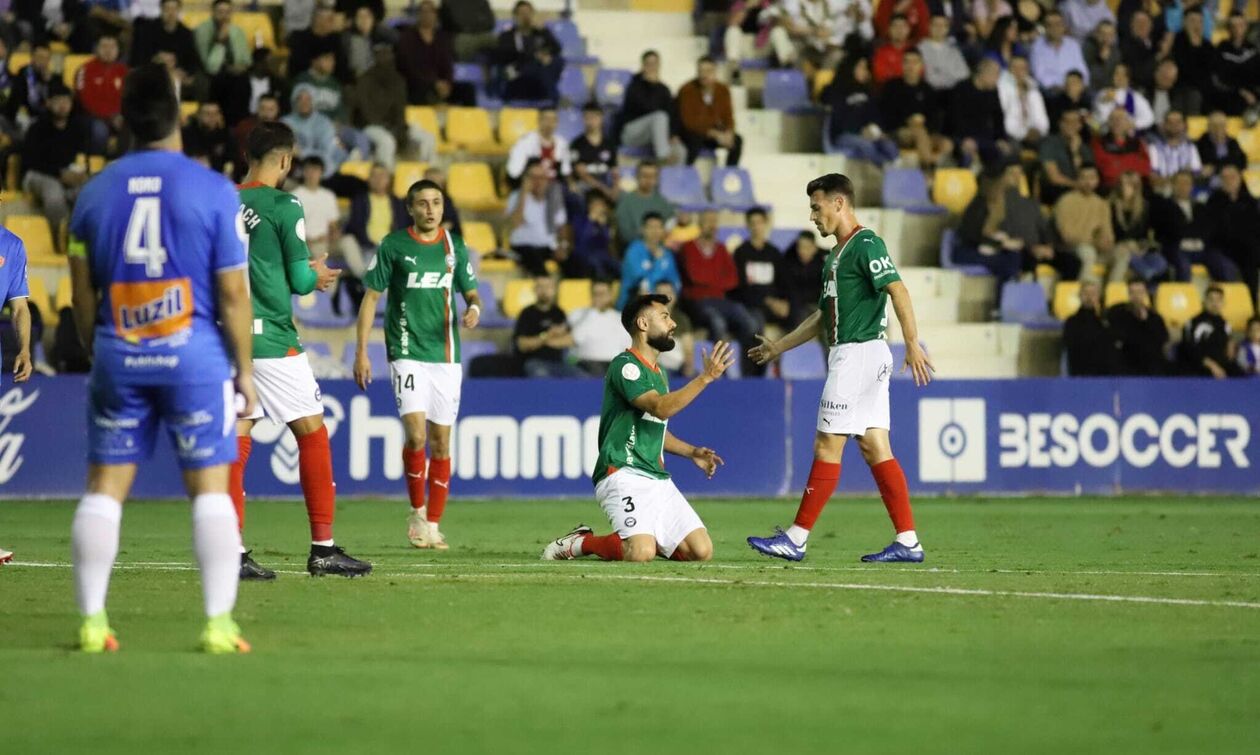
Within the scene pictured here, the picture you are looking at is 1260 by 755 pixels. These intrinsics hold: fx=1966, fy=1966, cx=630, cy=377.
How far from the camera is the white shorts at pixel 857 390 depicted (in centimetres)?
1198

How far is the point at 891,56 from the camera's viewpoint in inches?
1018

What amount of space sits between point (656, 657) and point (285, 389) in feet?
13.3

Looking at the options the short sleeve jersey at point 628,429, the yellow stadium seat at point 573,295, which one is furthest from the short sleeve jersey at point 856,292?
the yellow stadium seat at point 573,295

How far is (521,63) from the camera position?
2441cm

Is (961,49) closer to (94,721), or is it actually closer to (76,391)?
(76,391)

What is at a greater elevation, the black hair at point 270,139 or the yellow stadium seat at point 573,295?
the black hair at point 270,139

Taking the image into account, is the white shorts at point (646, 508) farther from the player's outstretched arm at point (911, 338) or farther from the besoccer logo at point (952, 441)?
the besoccer logo at point (952, 441)

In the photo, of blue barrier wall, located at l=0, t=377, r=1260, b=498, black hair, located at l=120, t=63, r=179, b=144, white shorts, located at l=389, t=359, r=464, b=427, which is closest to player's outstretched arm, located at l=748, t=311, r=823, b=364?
white shorts, located at l=389, t=359, r=464, b=427

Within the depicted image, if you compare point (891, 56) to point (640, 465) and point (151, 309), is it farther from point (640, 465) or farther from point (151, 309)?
point (151, 309)

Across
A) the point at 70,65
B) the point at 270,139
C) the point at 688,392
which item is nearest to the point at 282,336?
the point at 270,139

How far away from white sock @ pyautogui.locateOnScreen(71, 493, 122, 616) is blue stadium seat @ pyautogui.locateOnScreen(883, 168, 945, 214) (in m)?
18.4

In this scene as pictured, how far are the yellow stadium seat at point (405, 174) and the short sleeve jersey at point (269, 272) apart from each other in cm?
1173

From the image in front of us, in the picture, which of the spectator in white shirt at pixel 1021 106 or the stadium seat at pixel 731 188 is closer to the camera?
the stadium seat at pixel 731 188

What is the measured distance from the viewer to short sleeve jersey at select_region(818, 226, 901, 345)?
39.2 feet
